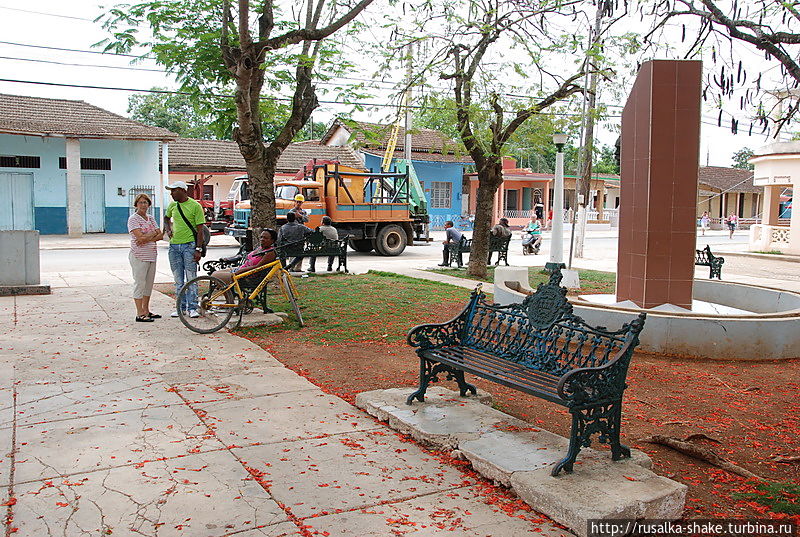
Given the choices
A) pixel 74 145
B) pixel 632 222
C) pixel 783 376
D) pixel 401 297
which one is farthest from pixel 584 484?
pixel 74 145

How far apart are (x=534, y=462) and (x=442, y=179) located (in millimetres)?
38044

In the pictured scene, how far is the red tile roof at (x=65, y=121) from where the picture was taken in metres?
26.7

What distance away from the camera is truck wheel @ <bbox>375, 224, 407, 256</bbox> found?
77.0 ft

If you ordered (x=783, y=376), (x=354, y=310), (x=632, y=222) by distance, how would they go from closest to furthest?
(x=783, y=376) → (x=632, y=222) → (x=354, y=310)

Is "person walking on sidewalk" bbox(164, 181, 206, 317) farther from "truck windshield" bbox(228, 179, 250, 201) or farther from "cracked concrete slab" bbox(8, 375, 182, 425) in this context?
"truck windshield" bbox(228, 179, 250, 201)

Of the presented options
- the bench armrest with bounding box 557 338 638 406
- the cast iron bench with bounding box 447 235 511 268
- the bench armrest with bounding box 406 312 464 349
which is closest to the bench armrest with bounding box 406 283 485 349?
the bench armrest with bounding box 406 312 464 349

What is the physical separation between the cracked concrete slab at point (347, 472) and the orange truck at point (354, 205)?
54.9 ft

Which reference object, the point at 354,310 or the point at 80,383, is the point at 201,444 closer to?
the point at 80,383

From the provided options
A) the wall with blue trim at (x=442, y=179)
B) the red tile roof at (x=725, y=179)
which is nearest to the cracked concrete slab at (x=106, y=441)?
the wall with blue trim at (x=442, y=179)

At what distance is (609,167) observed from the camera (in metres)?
65.1

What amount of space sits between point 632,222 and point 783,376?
2647mm

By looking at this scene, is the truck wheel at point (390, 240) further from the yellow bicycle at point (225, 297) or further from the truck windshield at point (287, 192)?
the yellow bicycle at point (225, 297)

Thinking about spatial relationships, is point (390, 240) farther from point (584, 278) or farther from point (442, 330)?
point (442, 330)

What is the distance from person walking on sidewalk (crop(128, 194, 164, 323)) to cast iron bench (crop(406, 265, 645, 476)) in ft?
16.1
